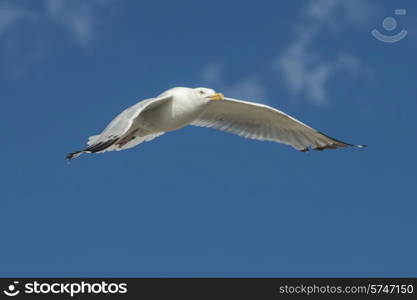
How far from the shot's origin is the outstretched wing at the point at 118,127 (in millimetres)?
10141

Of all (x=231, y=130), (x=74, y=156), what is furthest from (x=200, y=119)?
(x=74, y=156)

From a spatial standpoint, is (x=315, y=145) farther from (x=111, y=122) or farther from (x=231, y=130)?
(x=111, y=122)

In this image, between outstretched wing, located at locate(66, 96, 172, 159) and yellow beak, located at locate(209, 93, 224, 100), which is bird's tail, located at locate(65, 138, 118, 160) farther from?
yellow beak, located at locate(209, 93, 224, 100)

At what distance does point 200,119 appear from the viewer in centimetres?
1350

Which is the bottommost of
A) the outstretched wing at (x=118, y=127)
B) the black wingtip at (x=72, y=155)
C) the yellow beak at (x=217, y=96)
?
the black wingtip at (x=72, y=155)

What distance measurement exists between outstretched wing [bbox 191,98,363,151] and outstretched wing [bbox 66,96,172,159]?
6.00 ft

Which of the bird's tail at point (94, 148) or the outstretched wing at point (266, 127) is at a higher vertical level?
the outstretched wing at point (266, 127)

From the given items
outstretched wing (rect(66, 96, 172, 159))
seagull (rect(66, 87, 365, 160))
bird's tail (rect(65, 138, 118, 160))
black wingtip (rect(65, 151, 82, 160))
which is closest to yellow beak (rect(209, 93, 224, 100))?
seagull (rect(66, 87, 365, 160))

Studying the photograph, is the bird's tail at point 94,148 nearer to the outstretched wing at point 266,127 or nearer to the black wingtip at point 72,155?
the black wingtip at point 72,155

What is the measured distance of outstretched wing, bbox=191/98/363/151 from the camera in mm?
13297

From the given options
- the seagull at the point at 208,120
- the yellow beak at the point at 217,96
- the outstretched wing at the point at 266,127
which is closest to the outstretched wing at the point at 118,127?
the seagull at the point at 208,120

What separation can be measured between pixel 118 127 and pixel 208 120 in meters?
3.17

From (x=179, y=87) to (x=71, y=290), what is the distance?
3.38 m

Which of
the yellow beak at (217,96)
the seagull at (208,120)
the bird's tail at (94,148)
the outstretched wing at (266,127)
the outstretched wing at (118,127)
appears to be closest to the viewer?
the bird's tail at (94,148)
